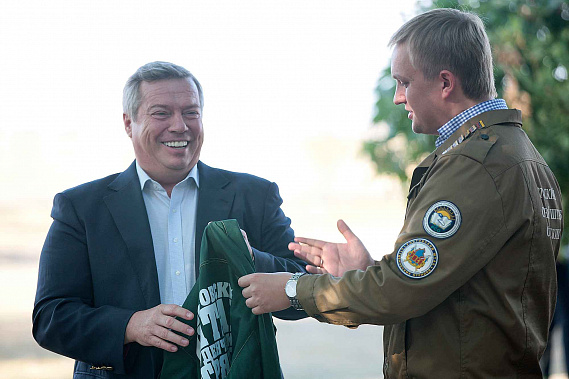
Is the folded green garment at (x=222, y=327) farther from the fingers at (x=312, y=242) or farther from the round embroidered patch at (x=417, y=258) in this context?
the round embroidered patch at (x=417, y=258)

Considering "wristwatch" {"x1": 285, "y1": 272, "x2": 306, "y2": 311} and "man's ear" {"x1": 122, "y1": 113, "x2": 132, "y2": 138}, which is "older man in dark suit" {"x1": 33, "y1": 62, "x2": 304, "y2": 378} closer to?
"man's ear" {"x1": 122, "y1": 113, "x2": 132, "y2": 138}

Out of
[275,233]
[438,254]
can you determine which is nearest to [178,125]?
[275,233]

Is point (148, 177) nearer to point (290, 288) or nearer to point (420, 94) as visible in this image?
point (290, 288)

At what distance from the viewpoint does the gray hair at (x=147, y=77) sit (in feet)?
9.19

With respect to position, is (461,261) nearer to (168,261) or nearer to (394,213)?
(168,261)

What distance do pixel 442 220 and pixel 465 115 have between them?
41 centimetres

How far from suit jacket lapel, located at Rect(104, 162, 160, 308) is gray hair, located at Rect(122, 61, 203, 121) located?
1.01ft

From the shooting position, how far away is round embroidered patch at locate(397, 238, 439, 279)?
1.98m

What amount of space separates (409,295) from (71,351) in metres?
1.27

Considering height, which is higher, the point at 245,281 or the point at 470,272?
the point at 245,281

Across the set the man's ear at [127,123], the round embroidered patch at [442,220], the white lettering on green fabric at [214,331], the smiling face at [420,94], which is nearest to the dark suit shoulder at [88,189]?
the man's ear at [127,123]

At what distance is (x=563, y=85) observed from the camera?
554 centimetres

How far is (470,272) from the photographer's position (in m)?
1.99

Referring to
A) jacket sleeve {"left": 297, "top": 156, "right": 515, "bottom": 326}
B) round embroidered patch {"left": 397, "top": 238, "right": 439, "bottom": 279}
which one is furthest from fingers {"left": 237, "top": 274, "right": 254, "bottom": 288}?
round embroidered patch {"left": 397, "top": 238, "right": 439, "bottom": 279}
